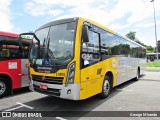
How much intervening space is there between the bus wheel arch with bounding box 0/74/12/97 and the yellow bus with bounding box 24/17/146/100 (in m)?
2.09

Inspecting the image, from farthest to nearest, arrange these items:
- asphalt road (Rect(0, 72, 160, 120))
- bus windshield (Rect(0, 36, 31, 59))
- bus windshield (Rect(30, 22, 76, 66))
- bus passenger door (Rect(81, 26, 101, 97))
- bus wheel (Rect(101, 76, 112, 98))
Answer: bus windshield (Rect(0, 36, 31, 59)) < bus wheel (Rect(101, 76, 112, 98)) < asphalt road (Rect(0, 72, 160, 120)) < bus passenger door (Rect(81, 26, 101, 97)) < bus windshield (Rect(30, 22, 76, 66))

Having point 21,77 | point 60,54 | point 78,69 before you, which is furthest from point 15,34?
point 78,69

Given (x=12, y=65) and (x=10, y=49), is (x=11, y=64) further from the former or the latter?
(x=10, y=49)

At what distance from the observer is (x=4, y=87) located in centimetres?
843

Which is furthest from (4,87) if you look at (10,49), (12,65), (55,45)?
(55,45)

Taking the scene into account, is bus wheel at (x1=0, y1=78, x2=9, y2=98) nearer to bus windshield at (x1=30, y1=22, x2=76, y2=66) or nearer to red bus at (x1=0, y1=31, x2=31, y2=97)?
red bus at (x1=0, y1=31, x2=31, y2=97)

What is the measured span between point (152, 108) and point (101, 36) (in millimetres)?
3235

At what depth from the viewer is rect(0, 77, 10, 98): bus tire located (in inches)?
328

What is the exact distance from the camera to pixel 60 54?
605cm

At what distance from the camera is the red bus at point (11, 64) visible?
26.9ft

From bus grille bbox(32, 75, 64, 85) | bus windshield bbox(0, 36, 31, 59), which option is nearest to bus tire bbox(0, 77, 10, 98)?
bus windshield bbox(0, 36, 31, 59)

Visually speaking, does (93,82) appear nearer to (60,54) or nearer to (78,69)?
(78,69)

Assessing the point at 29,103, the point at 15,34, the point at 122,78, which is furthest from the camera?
the point at 122,78

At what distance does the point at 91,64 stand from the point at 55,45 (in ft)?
4.44
